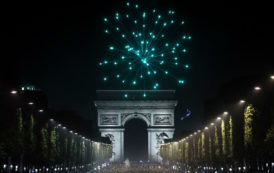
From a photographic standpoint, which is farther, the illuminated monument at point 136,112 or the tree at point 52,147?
the illuminated monument at point 136,112

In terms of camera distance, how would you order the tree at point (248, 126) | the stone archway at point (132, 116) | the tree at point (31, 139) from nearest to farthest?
the tree at point (248, 126) < the tree at point (31, 139) < the stone archway at point (132, 116)

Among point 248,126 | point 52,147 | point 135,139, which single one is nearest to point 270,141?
point 248,126

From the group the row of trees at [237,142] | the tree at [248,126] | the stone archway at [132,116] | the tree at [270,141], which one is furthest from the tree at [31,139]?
the stone archway at [132,116]

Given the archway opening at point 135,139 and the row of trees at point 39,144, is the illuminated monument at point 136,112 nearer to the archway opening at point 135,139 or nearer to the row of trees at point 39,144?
the archway opening at point 135,139

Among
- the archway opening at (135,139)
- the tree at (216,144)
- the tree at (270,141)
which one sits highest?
the archway opening at (135,139)

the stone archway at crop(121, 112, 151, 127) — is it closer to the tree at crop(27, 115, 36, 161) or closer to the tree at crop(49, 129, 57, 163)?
the tree at crop(49, 129, 57, 163)

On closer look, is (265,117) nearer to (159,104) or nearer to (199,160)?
(199,160)
